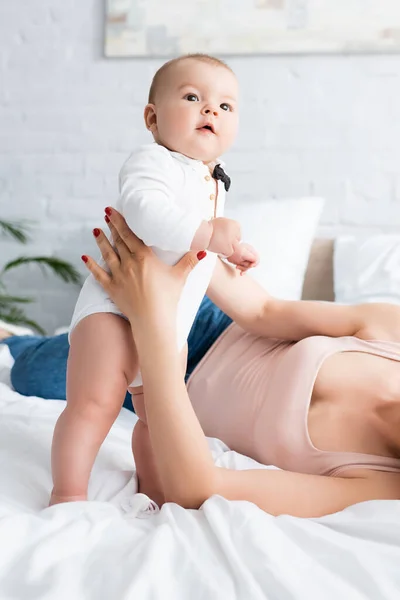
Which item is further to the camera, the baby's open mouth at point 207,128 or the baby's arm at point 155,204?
the baby's open mouth at point 207,128

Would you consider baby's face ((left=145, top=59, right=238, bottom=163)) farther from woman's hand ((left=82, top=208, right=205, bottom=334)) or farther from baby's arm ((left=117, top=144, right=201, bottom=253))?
woman's hand ((left=82, top=208, right=205, bottom=334))

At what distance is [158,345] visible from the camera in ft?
3.31

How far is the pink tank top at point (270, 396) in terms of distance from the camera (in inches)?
45.5

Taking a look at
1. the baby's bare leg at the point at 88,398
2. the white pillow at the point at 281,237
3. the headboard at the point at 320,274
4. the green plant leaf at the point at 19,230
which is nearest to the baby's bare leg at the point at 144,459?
the baby's bare leg at the point at 88,398

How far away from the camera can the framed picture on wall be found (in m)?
2.51

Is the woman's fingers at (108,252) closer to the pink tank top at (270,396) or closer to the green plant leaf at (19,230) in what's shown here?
the pink tank top at (270,396)

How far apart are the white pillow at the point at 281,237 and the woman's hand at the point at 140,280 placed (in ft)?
3.23

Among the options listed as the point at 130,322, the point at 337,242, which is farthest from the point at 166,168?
the point at 337,242

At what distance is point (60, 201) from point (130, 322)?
1910 mm

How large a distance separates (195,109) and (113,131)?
1789 mm

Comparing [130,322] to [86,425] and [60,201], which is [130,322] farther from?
[60,201]

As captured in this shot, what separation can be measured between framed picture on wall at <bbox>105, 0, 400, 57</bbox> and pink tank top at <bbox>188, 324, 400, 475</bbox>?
146 centimetres

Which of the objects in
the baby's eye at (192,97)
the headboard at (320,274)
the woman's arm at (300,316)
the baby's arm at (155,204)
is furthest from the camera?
the headboard at (320,274)

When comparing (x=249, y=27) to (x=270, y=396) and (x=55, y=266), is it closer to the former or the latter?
(x=55, y=266)
